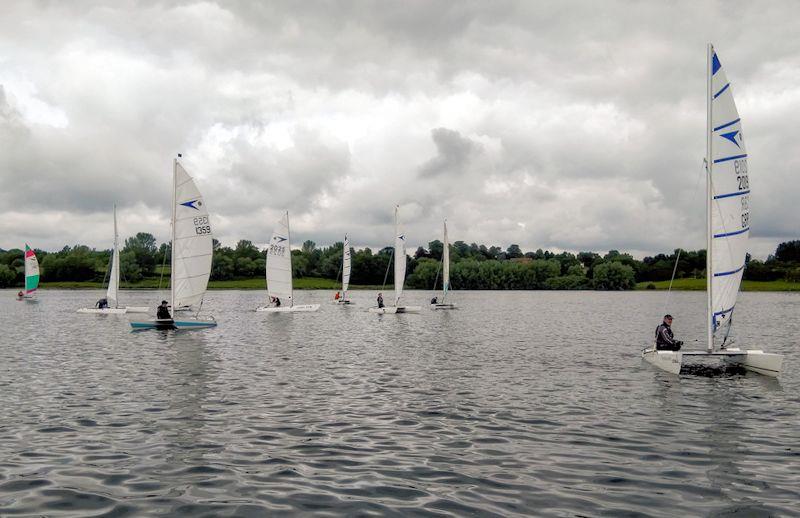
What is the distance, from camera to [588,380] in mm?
23047

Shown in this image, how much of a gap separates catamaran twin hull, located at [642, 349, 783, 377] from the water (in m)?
0.62

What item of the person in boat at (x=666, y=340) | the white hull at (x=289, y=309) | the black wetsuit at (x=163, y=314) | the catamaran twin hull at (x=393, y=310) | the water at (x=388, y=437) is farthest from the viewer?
the catamaran twin hull at (x=393, y=310)

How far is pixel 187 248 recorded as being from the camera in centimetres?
4331

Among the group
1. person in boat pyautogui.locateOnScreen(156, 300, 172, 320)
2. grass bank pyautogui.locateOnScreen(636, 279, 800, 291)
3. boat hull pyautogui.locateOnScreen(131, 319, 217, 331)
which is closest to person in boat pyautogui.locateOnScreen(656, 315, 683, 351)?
boat hull pyautogui.locateOnScreen(131, 319, 217, 331)

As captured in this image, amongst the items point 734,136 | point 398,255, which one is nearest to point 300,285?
point 398,255

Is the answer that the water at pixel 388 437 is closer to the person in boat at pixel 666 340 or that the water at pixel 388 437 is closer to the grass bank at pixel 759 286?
the person in boat at pixel 666 340

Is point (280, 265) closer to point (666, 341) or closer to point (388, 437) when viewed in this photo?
point (666, 341)

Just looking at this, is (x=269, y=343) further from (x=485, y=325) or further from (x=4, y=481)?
(x=4, y=481)

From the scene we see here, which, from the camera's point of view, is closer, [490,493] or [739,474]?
[490,493]

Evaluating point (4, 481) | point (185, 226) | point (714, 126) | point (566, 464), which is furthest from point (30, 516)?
point (185, 226)

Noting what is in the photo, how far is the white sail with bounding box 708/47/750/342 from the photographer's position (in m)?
22.5

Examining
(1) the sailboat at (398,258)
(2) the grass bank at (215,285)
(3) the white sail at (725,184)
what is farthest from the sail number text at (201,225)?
(2) the grass bank at (215,285)

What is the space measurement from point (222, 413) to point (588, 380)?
45.8 ft

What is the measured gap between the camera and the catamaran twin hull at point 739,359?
75.5 ft
